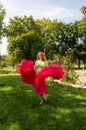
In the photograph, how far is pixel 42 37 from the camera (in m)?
83.1

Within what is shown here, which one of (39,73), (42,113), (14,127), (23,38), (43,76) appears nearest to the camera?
(14,127)

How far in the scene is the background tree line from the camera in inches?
2886

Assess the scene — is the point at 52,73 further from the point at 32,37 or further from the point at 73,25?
A: the point at 73,25

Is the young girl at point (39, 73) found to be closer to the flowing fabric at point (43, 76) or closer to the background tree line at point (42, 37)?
the flowing fabric at point (43, 76)

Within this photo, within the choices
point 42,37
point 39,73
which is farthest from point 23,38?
point 39,73

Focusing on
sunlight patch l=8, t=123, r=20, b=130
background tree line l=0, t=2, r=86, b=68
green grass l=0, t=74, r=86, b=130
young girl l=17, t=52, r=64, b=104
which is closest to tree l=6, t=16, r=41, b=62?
background tree line l=0, t=2, r=86, b=68

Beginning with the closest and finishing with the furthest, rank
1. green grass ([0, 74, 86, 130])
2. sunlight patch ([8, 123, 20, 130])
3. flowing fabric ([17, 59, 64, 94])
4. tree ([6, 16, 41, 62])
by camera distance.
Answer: sunlight patch ([8, 123, 20, 130]) → green grass ([0, 74, 86, 130]) → flowing fabric ([17, 59, 64, 94]) → tree ([6, 16, 41, 62])

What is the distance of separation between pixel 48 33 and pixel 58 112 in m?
77.6

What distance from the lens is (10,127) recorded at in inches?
318

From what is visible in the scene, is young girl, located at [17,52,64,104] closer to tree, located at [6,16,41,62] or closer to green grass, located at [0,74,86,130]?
green grass, located at [0,74,86,130]

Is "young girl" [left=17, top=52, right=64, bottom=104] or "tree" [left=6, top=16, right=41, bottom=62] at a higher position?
"tree" [left=6, top=16, right=41, bottom=62]

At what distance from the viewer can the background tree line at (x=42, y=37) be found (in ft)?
241

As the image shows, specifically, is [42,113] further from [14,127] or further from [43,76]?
[14,127]

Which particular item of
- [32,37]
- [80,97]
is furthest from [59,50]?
[80,97]
